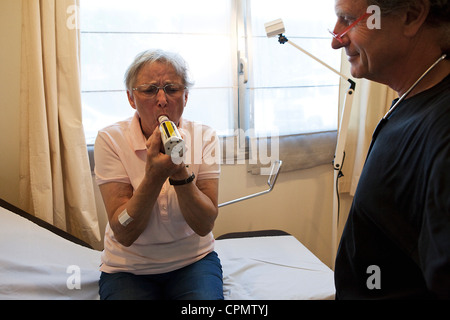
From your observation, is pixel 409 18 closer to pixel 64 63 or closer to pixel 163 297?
pixel 163 297

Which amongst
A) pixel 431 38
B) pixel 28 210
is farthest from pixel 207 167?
pixel 28 210

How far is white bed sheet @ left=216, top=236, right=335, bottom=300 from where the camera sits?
4.14 ft

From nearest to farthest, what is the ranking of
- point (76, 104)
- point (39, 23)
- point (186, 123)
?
point (186, 123), point (39, 23), point (76, 104)

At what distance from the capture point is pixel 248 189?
2.09 metres

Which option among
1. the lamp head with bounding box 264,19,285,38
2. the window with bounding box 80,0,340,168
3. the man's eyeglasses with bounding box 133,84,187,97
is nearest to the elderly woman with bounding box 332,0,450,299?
the man's eyeglasses with bounding box 133,84,187,97

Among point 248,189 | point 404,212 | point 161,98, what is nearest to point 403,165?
point 404,212

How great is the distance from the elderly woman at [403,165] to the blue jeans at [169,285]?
1.57 ft

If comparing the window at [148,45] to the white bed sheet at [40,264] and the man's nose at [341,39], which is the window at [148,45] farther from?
the man's nose at [341,39]

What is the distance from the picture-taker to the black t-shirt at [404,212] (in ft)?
1.58

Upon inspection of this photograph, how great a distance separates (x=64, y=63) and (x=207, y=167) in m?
0.94

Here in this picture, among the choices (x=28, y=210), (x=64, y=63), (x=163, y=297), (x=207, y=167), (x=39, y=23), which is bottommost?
(x=163, y=297)

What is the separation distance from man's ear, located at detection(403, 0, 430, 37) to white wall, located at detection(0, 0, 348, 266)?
4.79 ft

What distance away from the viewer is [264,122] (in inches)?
79.3

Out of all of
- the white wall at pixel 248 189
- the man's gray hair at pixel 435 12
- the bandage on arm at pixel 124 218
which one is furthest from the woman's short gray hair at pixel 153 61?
the white wall at pixel 248 189
